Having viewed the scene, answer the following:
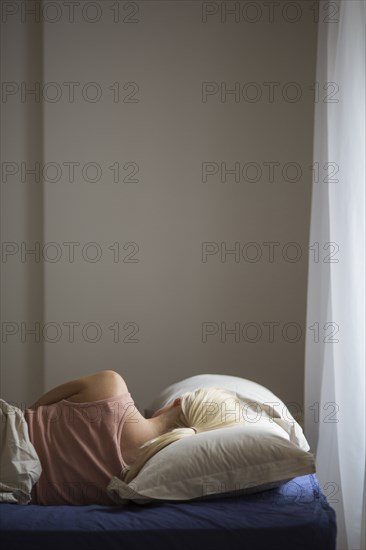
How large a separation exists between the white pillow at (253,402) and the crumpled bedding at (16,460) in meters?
0.80

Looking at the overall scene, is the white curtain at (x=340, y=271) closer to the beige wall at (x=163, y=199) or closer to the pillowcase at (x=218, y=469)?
the pillowcase at (x=218, y=469)

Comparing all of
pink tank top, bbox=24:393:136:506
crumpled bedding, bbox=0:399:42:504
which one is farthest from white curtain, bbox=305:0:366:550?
crumpled bedding, bbox=0:399:42:504

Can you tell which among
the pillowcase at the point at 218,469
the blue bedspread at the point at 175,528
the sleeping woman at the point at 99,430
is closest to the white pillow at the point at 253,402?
the sleeping woman at the point at 99,430

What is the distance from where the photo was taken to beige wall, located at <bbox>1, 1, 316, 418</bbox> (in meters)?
4.06

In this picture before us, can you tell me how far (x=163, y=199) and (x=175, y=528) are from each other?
2.39 metres

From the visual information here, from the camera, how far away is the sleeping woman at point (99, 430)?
7.74 feet

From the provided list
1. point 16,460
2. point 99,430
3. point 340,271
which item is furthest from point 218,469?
point 340,271

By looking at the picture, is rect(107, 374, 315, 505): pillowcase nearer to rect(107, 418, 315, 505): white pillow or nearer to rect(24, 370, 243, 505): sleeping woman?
rect(107, 418, 315, 505): white pillow

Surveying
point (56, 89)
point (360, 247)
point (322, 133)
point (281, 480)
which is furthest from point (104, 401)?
point (56, 89)

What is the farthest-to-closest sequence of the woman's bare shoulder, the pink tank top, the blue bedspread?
the woman's bare shoulder < the pink tank top < the blue bedspread

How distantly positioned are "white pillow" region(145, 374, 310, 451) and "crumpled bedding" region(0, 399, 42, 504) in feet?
2.62

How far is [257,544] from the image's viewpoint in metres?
2.00

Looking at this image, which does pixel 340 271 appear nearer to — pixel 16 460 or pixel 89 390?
pixel 89 390

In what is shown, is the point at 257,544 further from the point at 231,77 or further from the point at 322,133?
the point at 231,77
